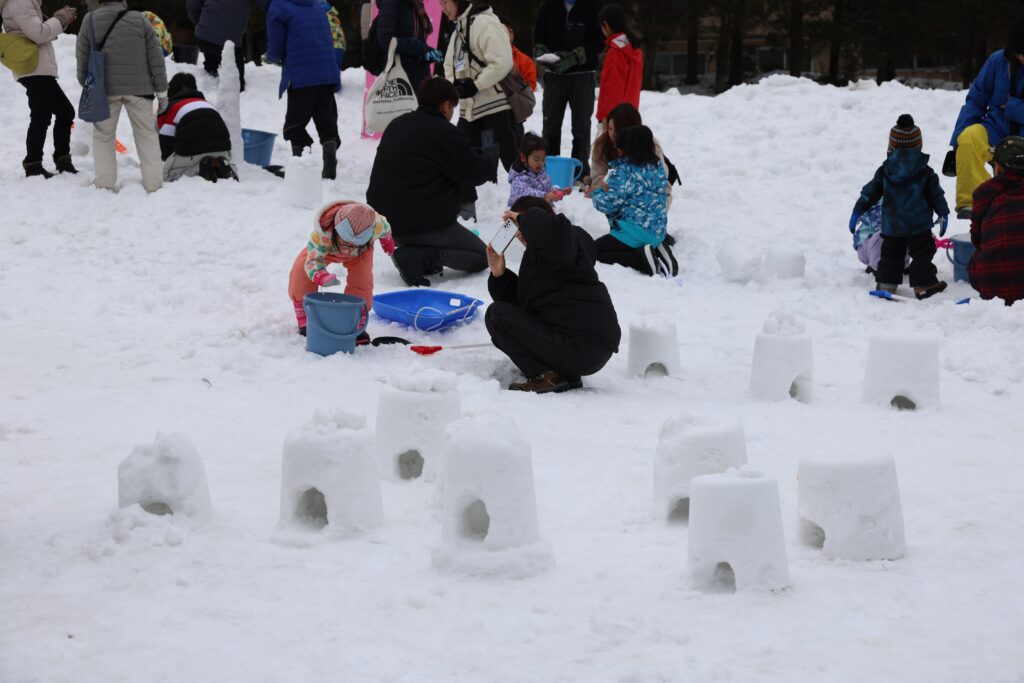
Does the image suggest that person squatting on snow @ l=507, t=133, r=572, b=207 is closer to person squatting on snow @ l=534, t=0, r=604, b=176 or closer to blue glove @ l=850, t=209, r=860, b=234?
person squatting on snow @ l=534, t=0, r=604, b=176

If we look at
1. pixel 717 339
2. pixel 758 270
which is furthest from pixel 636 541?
pixel 758 270

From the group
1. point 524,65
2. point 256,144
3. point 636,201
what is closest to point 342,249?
point 636,201

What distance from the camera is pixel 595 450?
5848mm

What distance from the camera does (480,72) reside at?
34.7ft

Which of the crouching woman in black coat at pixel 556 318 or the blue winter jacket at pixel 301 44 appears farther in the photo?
the blue winter jacket at pixel 301 44

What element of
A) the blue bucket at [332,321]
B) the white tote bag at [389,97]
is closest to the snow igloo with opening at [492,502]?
the blue bucket at [332,321]

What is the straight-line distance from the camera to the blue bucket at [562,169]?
11.2m

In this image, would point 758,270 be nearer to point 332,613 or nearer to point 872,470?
point 872,470

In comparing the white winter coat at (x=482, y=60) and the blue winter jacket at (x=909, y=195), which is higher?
the white winter coat at (x=482, y=60)

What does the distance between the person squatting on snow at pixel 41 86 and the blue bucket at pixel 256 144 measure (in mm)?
1596

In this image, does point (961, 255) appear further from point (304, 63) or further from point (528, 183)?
point (304, 63)

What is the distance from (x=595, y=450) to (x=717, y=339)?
252cm

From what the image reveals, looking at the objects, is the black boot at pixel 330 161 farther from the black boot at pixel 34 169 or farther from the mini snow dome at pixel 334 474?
the mini snow dome at pixel 334 474

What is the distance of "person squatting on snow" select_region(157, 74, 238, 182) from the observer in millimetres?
11461
